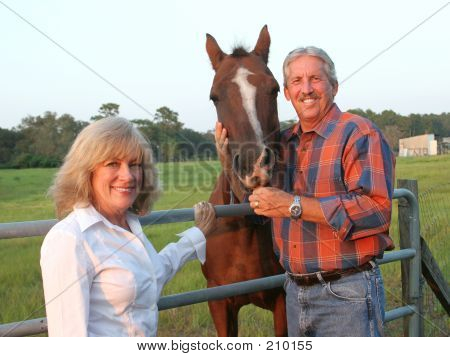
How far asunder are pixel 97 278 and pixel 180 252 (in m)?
0.69

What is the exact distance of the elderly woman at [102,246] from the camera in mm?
1653

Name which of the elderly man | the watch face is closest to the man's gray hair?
the elderly man

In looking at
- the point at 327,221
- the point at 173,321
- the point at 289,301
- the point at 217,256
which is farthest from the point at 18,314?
the point at 327,221

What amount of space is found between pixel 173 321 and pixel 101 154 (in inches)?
Result: 137

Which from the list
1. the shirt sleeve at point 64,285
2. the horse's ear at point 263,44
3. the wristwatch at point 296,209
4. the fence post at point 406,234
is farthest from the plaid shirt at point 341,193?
the fence post at point 406,234

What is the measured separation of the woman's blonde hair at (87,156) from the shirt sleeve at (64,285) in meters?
0.25

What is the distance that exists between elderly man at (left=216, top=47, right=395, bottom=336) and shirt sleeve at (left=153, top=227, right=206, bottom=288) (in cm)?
39

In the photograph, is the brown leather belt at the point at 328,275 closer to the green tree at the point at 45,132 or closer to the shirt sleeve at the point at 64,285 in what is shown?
the shirt sleeve at the point at 64,285

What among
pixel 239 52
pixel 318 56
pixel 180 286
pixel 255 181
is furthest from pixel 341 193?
pixel 180 286

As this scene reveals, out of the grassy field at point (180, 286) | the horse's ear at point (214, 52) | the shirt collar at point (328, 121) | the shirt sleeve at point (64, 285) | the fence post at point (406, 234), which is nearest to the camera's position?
the shirt sleeve at point (64, 285)

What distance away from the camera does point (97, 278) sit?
1.76 metres

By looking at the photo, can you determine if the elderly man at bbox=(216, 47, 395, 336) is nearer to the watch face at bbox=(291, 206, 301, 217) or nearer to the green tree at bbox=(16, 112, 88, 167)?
the watch face at bbox=(291, 206, 301, 217)

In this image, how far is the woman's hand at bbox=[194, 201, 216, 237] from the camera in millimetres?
2602
